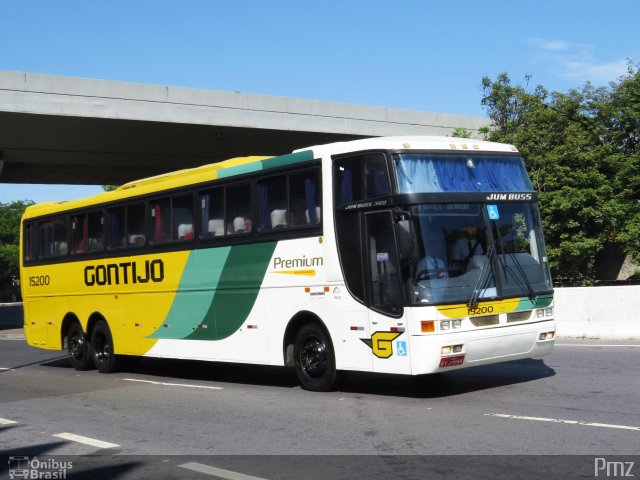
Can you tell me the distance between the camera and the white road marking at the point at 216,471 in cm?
705

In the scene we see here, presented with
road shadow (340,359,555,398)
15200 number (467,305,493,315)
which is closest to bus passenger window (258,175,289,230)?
road shadow (340,359,555,398)

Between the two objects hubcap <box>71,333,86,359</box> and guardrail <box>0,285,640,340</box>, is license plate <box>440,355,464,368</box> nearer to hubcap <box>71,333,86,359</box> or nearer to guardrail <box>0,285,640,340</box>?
guardrail <box>0,285,640,340</box>

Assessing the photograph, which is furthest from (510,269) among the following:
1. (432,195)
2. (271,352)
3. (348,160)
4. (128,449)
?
(128,449)

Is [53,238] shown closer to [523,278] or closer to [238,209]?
[238,209]

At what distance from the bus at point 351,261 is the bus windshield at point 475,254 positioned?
0.06 ft

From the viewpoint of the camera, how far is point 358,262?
11.2 meters

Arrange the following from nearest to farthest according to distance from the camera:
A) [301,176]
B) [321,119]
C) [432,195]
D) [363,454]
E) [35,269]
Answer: [363,454]
[432,195]
[301,176]
[35,269]
[321,119]

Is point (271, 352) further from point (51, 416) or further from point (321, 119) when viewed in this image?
point (321, 119)

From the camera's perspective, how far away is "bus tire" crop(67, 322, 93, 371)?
701 inches

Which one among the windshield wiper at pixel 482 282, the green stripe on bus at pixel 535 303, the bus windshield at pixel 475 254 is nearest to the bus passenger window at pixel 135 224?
the bus windshield at pixel 475 254

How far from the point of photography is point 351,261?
11.3 m

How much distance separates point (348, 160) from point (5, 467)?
18.9 feet

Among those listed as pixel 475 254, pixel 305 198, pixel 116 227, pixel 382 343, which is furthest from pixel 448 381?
pixel 116 227

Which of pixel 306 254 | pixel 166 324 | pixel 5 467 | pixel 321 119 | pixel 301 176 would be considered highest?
pixel 321 119
